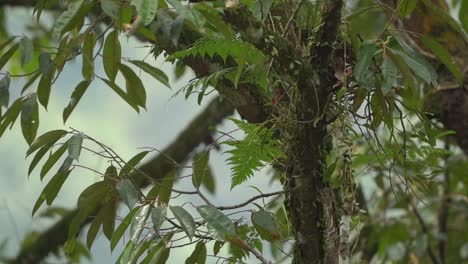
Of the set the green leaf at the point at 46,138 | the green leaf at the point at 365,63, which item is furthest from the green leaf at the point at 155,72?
the green leaf at the point at 365,63

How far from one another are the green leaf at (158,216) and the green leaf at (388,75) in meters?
0.24

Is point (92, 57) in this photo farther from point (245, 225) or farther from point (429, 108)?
point (429, 108)

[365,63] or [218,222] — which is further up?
[365,63]

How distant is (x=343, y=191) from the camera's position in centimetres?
108

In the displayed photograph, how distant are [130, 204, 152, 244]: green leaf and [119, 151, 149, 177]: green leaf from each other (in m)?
0.11

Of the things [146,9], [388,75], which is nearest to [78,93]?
[146,9]

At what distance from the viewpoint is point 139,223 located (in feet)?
2.81

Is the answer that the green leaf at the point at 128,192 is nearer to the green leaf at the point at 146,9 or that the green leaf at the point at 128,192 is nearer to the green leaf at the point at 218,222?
the green leaf at the point at 218,222

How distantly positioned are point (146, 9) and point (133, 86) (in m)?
0.25

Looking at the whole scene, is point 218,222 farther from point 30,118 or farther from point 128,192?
point 30,118

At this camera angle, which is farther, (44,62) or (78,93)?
(78,93)

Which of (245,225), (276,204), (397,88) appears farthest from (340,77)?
(276,204)

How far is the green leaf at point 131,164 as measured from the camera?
979 mm

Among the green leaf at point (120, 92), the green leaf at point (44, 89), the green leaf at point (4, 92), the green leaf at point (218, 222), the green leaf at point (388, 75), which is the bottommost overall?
the green leaf at point (218, 222)
